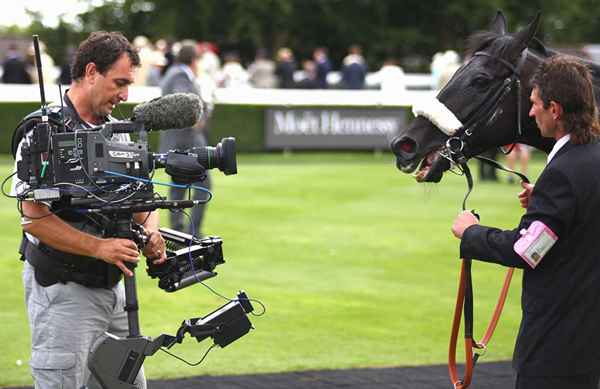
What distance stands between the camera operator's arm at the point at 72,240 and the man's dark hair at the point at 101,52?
61cm

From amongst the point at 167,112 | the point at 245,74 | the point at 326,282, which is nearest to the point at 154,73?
the point at 245,74

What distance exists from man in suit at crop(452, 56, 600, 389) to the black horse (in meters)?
1.04

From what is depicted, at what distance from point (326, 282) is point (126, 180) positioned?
18.8 ft

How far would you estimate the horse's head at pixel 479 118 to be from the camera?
5012 millimetres

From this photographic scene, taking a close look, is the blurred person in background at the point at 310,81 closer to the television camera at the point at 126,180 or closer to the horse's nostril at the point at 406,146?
the horse's nostril at the point at 406,146

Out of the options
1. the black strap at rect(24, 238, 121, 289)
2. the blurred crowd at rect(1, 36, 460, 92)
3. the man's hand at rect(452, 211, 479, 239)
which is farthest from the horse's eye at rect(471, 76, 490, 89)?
the blurred crowd at rect(1, 36, 460, 92)

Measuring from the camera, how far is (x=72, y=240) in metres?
4.14

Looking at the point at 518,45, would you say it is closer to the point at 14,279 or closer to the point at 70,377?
the point at 70,377

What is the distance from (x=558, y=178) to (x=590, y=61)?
1.29 metres

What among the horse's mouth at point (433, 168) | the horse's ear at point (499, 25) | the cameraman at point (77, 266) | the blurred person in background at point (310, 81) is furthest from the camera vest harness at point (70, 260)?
the blurred person in background at point (310, 81)

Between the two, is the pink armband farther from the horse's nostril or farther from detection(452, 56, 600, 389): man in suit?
the horse's nostril

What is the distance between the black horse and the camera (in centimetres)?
501

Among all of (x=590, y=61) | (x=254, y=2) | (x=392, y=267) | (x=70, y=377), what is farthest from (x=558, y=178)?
(x=254, y=2)

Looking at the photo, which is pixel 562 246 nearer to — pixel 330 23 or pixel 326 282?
pixel 326 282
